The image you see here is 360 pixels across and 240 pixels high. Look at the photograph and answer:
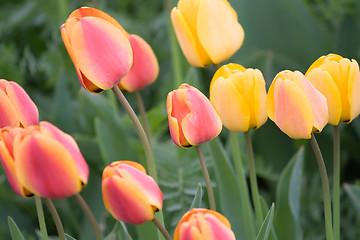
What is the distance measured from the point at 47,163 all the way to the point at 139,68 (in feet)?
0.91

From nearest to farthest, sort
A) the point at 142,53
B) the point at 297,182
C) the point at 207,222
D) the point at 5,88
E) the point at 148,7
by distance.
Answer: the point at 207,222, the point at 5,88, the point at 142,53, the point at 297,182, the point at 148,7

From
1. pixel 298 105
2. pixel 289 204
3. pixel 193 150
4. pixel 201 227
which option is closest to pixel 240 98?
pixel 298 105

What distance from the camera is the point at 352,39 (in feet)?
3.72

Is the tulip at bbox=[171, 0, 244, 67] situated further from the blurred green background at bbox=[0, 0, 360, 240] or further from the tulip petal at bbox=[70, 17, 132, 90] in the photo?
the blurred green background at bbox=[0, 0, 360, 240]

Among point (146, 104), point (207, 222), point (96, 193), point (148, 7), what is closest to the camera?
point (207, 222)

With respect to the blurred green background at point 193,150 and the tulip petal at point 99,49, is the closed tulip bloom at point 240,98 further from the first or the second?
the blurred green background at point 193,150

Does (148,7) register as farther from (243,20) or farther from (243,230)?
(243,230)

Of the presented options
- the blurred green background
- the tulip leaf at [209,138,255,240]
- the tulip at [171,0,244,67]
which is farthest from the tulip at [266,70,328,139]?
the blurred green background

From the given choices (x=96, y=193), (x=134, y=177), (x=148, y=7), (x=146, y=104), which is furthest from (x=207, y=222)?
(x=148, y=7)

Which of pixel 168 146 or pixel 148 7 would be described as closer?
pixel 168 146

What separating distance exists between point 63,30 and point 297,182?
422 mm

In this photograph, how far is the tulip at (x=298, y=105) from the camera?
50cm

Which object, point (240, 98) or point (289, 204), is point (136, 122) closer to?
point (240, 98)

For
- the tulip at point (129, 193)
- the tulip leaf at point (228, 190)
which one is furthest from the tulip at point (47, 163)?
the tulip leaf at point (228, 190)
